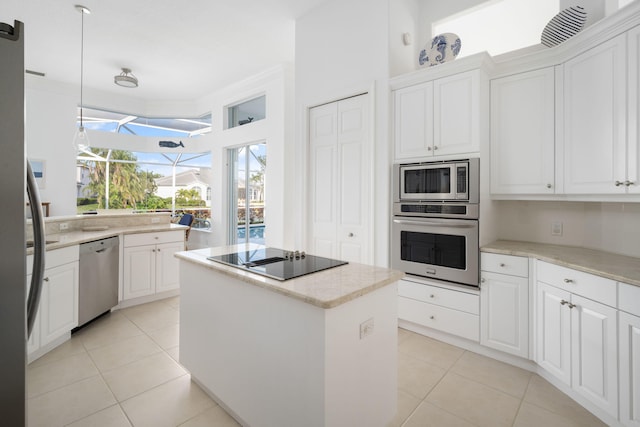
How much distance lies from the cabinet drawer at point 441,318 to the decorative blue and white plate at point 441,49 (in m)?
2.24

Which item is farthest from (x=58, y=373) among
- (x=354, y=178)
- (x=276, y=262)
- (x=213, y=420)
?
(x=354, y=178)

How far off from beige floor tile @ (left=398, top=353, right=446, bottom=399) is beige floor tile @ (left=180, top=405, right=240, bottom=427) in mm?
1147

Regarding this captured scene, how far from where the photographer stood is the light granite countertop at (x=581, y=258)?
68.7 inches

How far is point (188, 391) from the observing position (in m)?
2.10

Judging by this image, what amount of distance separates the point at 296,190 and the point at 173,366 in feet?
7.08

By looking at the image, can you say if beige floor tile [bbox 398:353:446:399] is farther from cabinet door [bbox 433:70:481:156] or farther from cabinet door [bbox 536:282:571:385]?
cabinet door [bbox 433:70:481:156]

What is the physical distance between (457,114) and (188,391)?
9.73 feet

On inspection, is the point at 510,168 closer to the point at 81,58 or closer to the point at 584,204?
the point at 584,204

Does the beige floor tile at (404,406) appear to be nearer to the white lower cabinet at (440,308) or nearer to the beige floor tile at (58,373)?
the white lower cabinet at (440,308)

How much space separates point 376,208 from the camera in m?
3.04

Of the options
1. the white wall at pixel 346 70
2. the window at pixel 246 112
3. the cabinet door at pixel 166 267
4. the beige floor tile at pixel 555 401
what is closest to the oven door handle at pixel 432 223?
the white wall at pixel 346 70

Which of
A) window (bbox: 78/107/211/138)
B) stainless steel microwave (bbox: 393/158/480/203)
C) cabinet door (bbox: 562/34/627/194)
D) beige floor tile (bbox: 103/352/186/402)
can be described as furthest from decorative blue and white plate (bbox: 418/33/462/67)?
window (bbox: 78/107/211/138)

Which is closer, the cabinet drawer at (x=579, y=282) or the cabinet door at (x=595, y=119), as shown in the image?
the cabinet drawer at (x=579, y=282)

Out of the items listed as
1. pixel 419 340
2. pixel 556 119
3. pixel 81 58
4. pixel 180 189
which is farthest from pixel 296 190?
pixel 180 189
